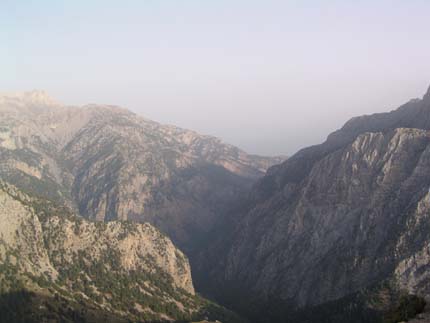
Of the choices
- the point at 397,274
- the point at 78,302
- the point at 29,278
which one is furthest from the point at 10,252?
the point at 397,274

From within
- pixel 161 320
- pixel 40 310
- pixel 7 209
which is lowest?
pixel 161 320

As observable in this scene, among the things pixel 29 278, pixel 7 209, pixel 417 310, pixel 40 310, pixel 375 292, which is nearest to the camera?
pixel 417 310

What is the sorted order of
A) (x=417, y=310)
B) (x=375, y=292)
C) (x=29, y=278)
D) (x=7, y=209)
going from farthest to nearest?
(x=7, y=209) < (x=375, y=292) < (x=29, y=278) < (x=417, y=310)

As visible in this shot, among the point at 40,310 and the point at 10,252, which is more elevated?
the point at 10,252

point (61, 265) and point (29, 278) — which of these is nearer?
point (29, 278)

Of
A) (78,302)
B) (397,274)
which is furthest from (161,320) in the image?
(397,274)

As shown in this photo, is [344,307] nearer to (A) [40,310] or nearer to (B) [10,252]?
(A) [40,310]

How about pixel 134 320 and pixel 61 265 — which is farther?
pixel 61 265

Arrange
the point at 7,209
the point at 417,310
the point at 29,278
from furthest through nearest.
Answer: the point at 7,209 → the point at 29,278 → the point at 417,310

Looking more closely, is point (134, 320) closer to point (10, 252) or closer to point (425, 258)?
point (10, 252)
